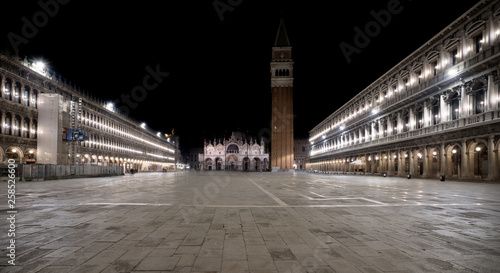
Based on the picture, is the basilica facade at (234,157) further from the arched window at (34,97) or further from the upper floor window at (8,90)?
the upper floor window at (8,90)

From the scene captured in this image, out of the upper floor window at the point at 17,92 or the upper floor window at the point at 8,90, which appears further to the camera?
the upper floor window at the point at 17,92

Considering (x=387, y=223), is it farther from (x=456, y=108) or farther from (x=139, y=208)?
(x=456, y=108)

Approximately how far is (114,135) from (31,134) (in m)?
28.8

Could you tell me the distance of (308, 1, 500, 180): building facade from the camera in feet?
80.2

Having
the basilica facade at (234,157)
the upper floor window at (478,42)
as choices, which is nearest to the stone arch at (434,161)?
the upper floor window at (478,42)

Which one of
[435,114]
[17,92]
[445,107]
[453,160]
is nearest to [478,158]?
[453,160]

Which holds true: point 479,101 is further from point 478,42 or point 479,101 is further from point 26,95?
point 26,95

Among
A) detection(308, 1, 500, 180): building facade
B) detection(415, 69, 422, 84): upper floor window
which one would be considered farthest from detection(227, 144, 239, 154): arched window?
detection(415, 69, 422, 84): upper floor window

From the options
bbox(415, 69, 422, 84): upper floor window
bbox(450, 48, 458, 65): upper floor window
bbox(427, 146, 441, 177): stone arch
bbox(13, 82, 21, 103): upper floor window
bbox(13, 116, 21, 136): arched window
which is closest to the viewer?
bbox(450, 48, 458, 65): upper floor window

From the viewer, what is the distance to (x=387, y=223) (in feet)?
23.8

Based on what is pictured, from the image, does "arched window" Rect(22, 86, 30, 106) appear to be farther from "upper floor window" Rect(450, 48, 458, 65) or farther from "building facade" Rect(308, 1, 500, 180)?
"upper floor window" Rect(450, 48, 458, 65)

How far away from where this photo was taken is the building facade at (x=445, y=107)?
80.2ft

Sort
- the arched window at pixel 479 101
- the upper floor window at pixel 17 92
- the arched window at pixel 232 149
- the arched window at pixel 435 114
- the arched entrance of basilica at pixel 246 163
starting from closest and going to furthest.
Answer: the arched window at pixel 479 101, the arched window at pixel 435 114, the upper floor window at pixel 17 92, the arched entrance of basilica at pixel 246 163, the arched window at pixel 232 149

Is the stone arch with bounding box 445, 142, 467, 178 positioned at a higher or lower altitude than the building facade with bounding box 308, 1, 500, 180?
lower
